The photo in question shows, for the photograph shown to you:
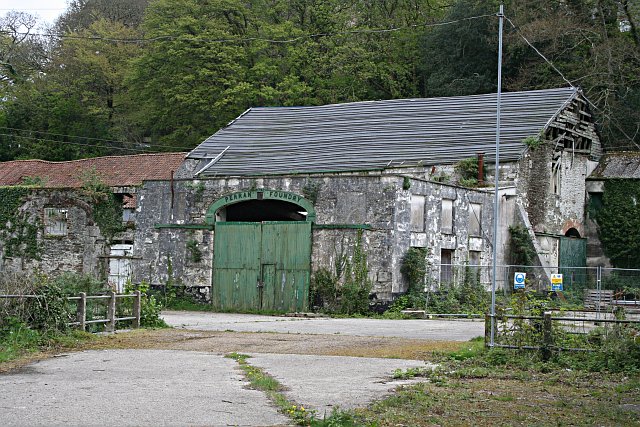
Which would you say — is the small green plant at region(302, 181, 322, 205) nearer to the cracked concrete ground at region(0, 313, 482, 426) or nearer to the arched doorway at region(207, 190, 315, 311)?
the arched doorway at region(207, 190, 315, 311)

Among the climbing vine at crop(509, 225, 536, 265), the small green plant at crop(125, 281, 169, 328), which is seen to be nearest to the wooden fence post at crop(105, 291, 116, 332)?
the small green plant at crop(125, 281, 169, 328)

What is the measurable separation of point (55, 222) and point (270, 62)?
2482cm

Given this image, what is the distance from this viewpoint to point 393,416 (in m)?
10.8

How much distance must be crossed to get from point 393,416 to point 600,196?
32001 mm

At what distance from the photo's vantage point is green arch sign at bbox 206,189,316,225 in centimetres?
3119

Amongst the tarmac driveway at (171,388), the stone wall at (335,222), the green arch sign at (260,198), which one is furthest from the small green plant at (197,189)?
the tarmac driveway at (171,388)

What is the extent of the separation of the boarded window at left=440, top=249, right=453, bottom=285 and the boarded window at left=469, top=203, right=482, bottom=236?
4.79ft

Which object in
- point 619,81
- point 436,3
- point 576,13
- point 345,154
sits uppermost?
point 436,3

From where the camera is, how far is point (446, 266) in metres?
31.9

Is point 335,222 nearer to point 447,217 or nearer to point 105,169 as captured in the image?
point 447,217

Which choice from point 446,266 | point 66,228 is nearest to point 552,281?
point 446,266

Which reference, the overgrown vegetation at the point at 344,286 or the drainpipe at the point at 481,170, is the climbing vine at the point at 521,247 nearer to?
the drainpipe at the point at 481,170

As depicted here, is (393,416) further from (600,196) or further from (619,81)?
(619,81)

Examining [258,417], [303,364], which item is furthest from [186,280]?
[258,417]
